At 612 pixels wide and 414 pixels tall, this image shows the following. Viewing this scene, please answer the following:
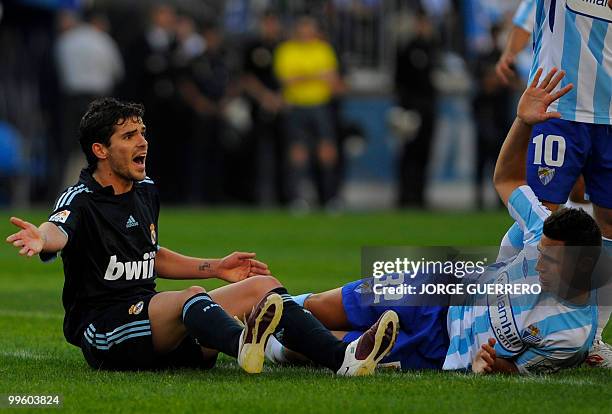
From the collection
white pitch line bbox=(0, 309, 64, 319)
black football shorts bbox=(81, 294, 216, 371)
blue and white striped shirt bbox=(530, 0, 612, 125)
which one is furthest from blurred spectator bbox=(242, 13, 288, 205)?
black football shorts bbox=(81, 294, 216, 371)

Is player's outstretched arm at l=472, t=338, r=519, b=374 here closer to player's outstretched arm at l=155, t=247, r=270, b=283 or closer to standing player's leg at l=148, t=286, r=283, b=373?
standing player's leg at l=148, t=286, r=283, b=373

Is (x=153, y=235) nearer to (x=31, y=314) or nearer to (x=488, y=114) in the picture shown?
(x=31, y=314)

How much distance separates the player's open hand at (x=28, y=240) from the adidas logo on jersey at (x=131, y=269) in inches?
22.3

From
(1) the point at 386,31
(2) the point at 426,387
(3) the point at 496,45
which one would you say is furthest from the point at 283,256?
(1) the point at 386,31

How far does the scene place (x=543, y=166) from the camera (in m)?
7.16

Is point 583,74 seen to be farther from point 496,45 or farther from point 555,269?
point 496,45

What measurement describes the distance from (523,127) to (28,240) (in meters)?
2.34

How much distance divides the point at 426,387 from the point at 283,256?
22.4 feet

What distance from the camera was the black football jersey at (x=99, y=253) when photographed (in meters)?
6.33

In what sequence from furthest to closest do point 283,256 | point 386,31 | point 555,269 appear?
point 386,31 < point 283,256 < point 555,269

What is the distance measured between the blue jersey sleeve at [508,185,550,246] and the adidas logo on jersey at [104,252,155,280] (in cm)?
170

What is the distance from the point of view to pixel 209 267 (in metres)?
6.76

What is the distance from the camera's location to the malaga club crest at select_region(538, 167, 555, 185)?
7137 millimetres

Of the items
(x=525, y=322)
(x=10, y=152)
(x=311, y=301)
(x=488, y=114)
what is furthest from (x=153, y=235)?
(x=488, y=114)
